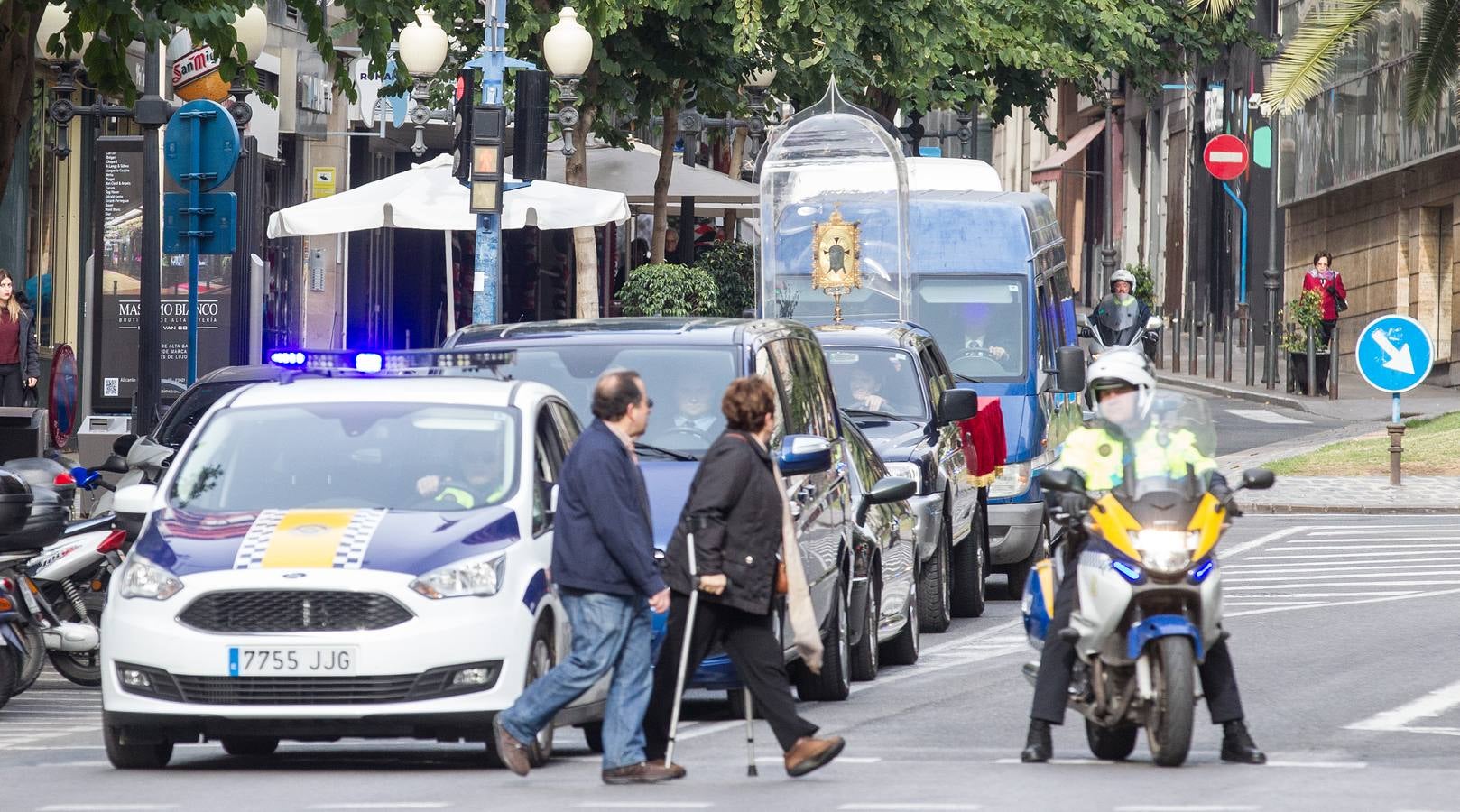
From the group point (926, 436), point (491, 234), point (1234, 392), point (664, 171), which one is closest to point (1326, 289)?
point (1234, 392)

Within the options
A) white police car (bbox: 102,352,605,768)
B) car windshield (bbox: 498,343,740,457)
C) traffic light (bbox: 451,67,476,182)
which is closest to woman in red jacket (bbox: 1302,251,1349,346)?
traffic light (bbox: 451,67,476,182)

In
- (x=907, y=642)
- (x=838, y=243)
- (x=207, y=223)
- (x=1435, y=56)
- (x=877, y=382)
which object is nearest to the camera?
(x=907, y=642)

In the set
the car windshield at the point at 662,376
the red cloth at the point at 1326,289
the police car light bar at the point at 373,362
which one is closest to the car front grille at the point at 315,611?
the police car light bar at the point at 373,362

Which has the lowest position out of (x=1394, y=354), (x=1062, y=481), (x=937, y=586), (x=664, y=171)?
(x=937, y=586)

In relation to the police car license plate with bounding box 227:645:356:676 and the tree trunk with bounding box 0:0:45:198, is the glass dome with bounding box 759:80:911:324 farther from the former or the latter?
the police car license plate with bounding box 227:645:356:676

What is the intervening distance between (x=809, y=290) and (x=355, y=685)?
13080mm

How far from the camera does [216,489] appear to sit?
10.6 meters

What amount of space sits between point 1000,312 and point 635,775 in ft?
34.9

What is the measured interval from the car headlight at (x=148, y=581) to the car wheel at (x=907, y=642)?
16.5ft

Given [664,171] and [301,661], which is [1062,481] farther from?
[664,171]

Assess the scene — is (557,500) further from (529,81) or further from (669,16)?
(669,16)

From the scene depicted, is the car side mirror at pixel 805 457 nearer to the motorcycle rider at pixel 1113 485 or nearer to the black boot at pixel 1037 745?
the motorcycle rider at pixel 1113 485

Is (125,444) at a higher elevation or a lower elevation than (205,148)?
lower

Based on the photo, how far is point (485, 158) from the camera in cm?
2122
